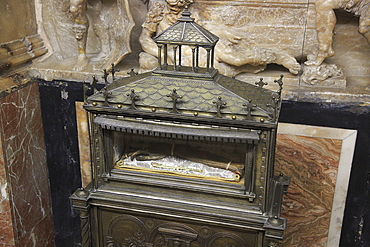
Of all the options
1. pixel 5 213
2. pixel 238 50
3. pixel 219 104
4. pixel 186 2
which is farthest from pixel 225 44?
pixel 5 213

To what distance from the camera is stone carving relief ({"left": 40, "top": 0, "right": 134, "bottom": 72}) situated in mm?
3996

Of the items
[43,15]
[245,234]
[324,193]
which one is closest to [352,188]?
[324,193]

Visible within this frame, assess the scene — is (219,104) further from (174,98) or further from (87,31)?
(87,31)

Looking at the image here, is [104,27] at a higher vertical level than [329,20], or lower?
lower

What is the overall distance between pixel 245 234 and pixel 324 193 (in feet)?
3.99

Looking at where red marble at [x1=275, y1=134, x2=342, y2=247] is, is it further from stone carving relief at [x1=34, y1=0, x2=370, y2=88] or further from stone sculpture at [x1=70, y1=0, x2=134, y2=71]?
stone sculpture at [x1=70, y1=0, x2=134, y2=71]

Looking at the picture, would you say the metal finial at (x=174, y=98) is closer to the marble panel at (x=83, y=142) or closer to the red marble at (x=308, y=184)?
the red marble at (x=308, y=184)

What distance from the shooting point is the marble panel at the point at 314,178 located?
3.49 meters

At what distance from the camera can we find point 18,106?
3826mm

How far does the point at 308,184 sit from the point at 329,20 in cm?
134

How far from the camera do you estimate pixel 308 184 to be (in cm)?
365

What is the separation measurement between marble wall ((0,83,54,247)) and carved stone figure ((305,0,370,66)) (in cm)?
249

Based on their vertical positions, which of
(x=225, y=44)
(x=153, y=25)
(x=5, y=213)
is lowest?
(x=5, y=213)

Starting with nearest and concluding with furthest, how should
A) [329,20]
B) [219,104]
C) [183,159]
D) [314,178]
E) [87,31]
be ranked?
[219,104] → [183,159] → [329,20] → [314,178] → [87,31]
